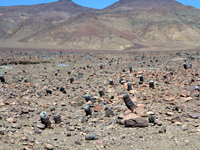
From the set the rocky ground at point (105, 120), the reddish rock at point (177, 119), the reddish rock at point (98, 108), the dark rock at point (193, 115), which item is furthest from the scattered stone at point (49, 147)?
the dark rock at point (193, 115)

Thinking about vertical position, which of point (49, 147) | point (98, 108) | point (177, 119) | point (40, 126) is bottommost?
point (49, 147)

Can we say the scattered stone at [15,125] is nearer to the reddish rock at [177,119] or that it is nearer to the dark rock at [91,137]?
the dark rock at [91,137]

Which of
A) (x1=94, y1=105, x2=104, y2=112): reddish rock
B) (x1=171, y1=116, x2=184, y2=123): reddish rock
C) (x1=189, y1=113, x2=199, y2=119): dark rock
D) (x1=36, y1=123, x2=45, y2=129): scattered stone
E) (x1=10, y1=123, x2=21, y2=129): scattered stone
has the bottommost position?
(x1=36, y1=123, x2=45, y2=129): scattered stone

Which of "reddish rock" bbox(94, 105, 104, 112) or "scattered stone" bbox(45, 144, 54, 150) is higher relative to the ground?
"reddish rock" bbox(94, 105, 104, 112)

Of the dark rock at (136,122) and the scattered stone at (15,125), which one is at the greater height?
the dark rock at (136,122)

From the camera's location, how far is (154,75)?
15.6 meters

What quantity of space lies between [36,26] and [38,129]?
4246 inches


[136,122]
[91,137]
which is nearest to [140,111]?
[136,122]

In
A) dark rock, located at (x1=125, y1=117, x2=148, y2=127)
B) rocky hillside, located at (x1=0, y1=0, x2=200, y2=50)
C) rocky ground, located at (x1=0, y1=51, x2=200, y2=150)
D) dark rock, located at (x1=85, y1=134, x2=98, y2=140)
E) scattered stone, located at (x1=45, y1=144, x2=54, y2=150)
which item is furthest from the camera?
rocky hillside, located at (x1=0, y1=0, x2=200, y2=50)

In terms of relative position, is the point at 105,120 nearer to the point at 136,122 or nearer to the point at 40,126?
the point at 136,122

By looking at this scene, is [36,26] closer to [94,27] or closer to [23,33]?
[23,33]

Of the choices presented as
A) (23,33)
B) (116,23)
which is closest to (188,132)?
(116,23)

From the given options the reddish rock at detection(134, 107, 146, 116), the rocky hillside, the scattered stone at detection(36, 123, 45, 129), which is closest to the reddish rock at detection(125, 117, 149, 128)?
the reddish rock at detection(134, 107, 146, 116)

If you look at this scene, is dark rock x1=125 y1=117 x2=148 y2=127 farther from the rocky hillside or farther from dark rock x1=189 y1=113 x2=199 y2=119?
the rocky hillside
